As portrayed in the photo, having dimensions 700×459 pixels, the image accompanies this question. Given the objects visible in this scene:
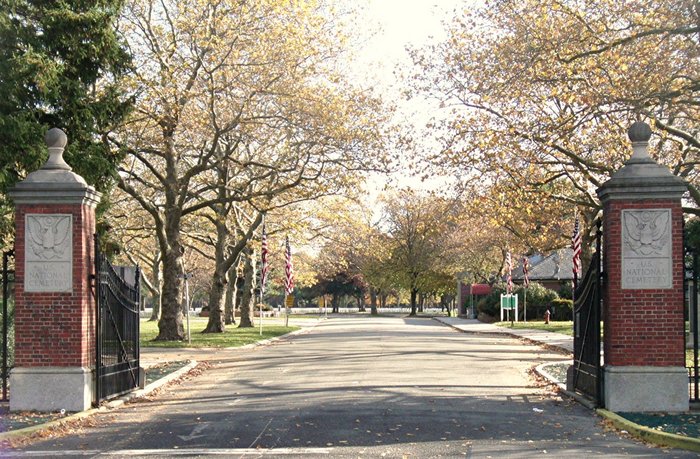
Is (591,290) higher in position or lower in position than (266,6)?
lower

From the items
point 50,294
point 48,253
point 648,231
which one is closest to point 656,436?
point 648,231

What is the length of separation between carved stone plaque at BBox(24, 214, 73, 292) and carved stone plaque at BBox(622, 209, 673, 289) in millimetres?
8546

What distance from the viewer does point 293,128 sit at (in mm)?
28141

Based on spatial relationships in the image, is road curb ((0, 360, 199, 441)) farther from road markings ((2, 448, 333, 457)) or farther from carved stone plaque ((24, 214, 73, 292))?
carved stone plaque ((24, 214, 73, 292))

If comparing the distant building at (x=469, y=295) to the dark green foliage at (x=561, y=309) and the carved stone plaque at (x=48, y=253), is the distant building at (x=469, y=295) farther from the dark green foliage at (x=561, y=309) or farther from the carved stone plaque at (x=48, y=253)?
the carved stone plaque at (x=48, y=253)

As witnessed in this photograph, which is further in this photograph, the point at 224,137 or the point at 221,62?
the point at 224,137

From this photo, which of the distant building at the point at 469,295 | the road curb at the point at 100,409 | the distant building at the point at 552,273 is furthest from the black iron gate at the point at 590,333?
the distant building at the point at 552,273

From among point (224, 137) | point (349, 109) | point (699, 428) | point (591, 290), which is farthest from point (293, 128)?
point (699, 428)

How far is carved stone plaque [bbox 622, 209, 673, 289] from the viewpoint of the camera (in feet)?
41.6

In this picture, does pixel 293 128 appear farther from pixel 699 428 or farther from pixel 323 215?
pixel 699 428

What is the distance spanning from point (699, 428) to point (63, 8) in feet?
51.5

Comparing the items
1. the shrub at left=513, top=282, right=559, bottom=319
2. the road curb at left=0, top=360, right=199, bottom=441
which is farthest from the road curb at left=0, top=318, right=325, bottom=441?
the shrub at left=513, top=282, right=559, bottom=319

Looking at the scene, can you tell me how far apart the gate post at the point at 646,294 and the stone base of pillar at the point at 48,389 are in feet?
26.6

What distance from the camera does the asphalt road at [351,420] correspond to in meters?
9.84
